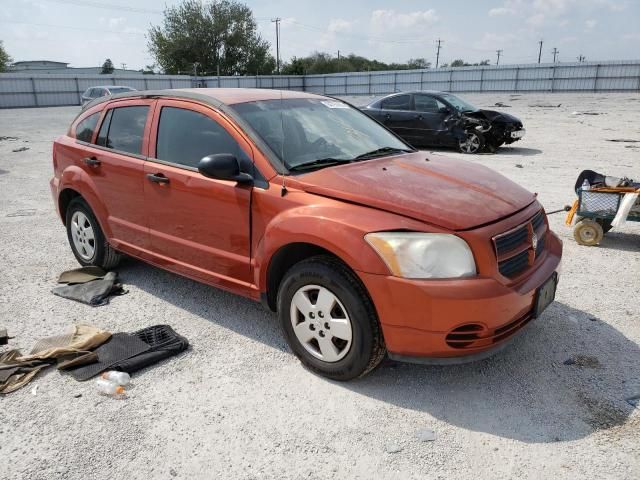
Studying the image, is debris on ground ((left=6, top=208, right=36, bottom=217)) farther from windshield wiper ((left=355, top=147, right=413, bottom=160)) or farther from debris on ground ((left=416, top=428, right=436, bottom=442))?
debris on ground ((left=416, top=428, right=436, bottom=442))

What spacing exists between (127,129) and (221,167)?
1628 millimetres

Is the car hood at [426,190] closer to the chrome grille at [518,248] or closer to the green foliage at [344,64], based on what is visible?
the chrome grille at [518,248]

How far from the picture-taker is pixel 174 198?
3.91m

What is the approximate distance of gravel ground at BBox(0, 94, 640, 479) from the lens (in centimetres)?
255

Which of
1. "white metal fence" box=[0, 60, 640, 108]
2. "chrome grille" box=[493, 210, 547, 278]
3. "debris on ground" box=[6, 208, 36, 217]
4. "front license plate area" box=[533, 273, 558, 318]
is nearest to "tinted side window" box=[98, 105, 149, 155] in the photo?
"chrome grille" box=[493, 210, 547, 278]

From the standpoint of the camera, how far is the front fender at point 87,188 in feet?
15.3

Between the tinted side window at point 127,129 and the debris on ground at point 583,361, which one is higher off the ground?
the tinted side window at point 127,129

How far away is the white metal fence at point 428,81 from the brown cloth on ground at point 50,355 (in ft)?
124

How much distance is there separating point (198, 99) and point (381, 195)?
1.76m

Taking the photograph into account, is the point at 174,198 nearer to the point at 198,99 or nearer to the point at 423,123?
the point at 198,99

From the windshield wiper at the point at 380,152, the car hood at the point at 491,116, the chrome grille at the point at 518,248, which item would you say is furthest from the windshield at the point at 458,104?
the chrome grille at the point at 518,248

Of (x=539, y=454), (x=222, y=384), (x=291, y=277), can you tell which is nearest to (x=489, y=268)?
(x=539, y=454)

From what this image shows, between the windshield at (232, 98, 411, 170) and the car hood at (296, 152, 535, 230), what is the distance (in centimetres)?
22

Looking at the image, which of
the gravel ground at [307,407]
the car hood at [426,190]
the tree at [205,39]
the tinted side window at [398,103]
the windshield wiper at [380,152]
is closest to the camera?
the gravel ground at [307,407]
